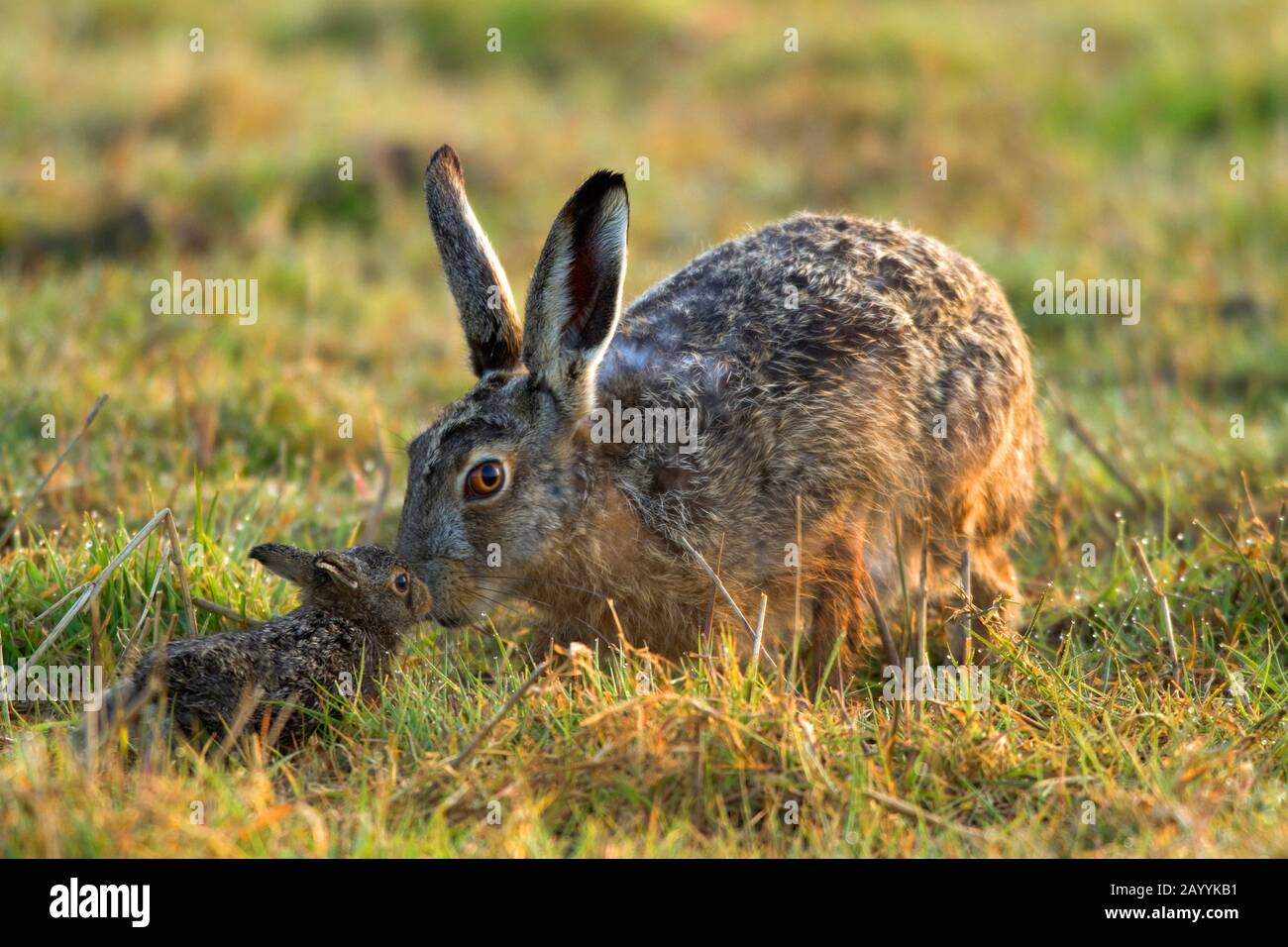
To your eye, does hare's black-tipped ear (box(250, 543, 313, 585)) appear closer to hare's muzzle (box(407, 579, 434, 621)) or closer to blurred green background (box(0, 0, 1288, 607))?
hare's muzzle (box(407, 579, 434, 621))

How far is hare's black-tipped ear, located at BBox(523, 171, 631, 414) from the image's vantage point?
5.18 m

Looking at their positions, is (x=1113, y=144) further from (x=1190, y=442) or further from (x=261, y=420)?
(x=261, y=420)

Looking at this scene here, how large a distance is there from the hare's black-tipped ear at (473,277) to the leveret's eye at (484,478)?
22.7 inches

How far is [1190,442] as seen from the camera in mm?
7465

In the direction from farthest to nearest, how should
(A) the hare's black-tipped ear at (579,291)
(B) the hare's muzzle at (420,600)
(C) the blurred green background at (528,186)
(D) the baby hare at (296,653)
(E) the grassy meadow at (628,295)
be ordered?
(C) the blurred green background at (528,186) < (A) the hare's black-tipped ear at (579,291) < (B) the hare's muzzle at (420,600) < (D) the baby hare at (296,653) < (E) the grassy meadow at (628,295)

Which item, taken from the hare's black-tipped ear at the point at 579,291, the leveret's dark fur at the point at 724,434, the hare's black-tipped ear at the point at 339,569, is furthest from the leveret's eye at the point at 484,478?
the hare's black-tipped ear at the point at 339,569

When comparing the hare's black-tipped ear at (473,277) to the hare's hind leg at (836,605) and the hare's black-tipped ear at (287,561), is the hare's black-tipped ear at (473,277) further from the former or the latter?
the hare's hind leg at (836,605)

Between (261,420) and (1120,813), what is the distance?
4.40 metres

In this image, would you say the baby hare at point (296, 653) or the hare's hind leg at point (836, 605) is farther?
the hare's hind leg at point (836, 605)

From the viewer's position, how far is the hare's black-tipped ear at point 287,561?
483cm

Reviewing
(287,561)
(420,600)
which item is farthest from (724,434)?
(287,561)

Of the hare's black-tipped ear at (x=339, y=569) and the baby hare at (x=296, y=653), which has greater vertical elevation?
the hare's black-tipped ear at (x=339, y=569)

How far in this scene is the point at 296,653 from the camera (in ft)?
15.9
